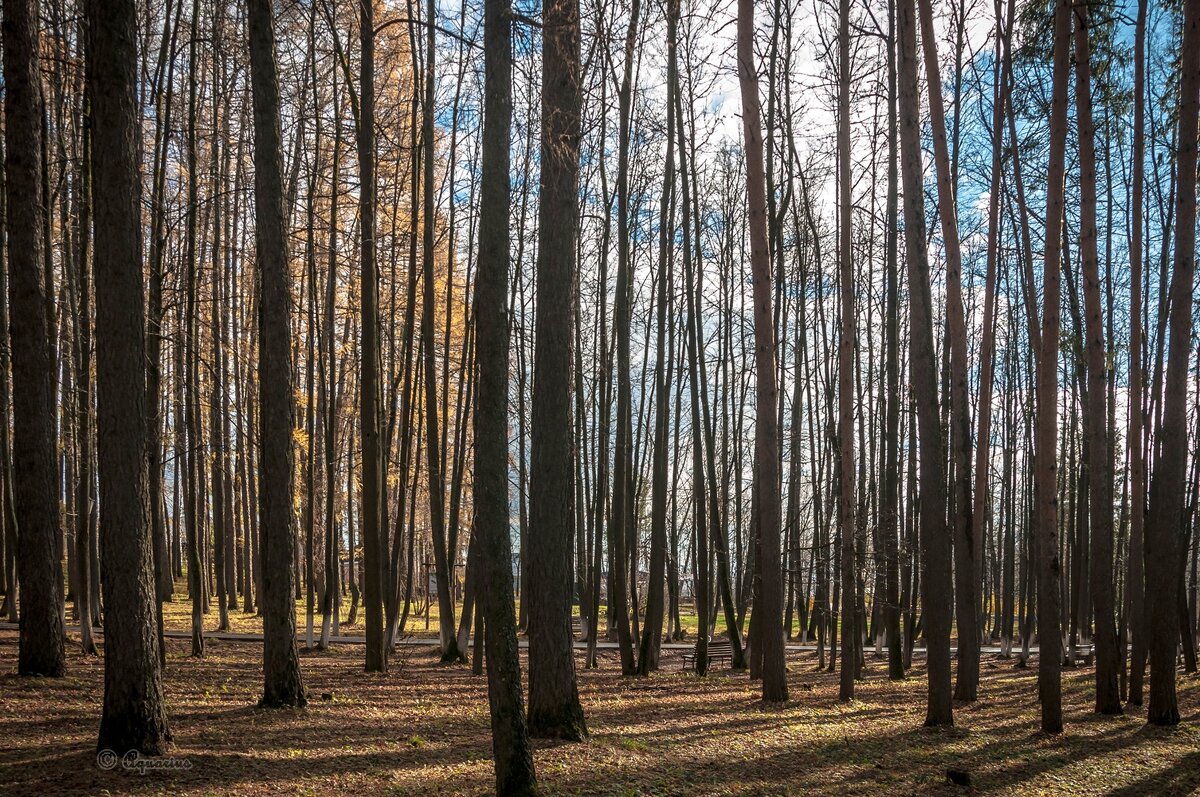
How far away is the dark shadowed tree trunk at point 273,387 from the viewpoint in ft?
27.8

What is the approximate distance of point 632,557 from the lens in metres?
19.3

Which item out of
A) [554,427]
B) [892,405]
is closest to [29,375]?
[554,427]

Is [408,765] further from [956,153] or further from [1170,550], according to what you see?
[956,153]

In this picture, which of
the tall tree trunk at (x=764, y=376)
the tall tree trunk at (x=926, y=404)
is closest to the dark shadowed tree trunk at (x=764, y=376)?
the tall tree trunk at (x=764, y=376)

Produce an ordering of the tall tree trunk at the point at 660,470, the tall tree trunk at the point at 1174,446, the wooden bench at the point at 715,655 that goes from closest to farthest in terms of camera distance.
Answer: the tall tree trunk at the point at 1174,446 → the tall tree trunk at the point at 660,470 → the wooden bench at the point at 715,655

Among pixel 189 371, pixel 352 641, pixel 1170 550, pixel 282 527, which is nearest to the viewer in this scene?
pixel 282 527

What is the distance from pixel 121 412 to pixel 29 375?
4090 mm

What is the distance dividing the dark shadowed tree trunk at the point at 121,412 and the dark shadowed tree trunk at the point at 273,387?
2.21 m

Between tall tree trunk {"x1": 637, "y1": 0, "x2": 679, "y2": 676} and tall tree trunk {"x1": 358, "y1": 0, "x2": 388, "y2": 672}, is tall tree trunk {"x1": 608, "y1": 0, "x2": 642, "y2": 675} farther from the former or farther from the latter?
tall tree trunk {"x1": 358, "y1": 0, "x2": 388, "y2": 672}

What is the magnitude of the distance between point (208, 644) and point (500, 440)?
12.5 m

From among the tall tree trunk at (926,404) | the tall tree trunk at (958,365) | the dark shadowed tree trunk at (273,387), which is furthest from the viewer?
the tall tree trunk at (958,365)

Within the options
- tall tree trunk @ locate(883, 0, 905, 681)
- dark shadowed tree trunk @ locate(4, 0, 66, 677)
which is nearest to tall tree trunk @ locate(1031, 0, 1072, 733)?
tall tree trunk @ locate(883, 0, 905, 681)

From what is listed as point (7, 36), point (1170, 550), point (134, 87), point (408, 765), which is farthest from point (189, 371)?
point (1170, 550)

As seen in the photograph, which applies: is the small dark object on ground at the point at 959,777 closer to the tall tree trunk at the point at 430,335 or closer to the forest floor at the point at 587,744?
the forest floor at the point at 587,744
